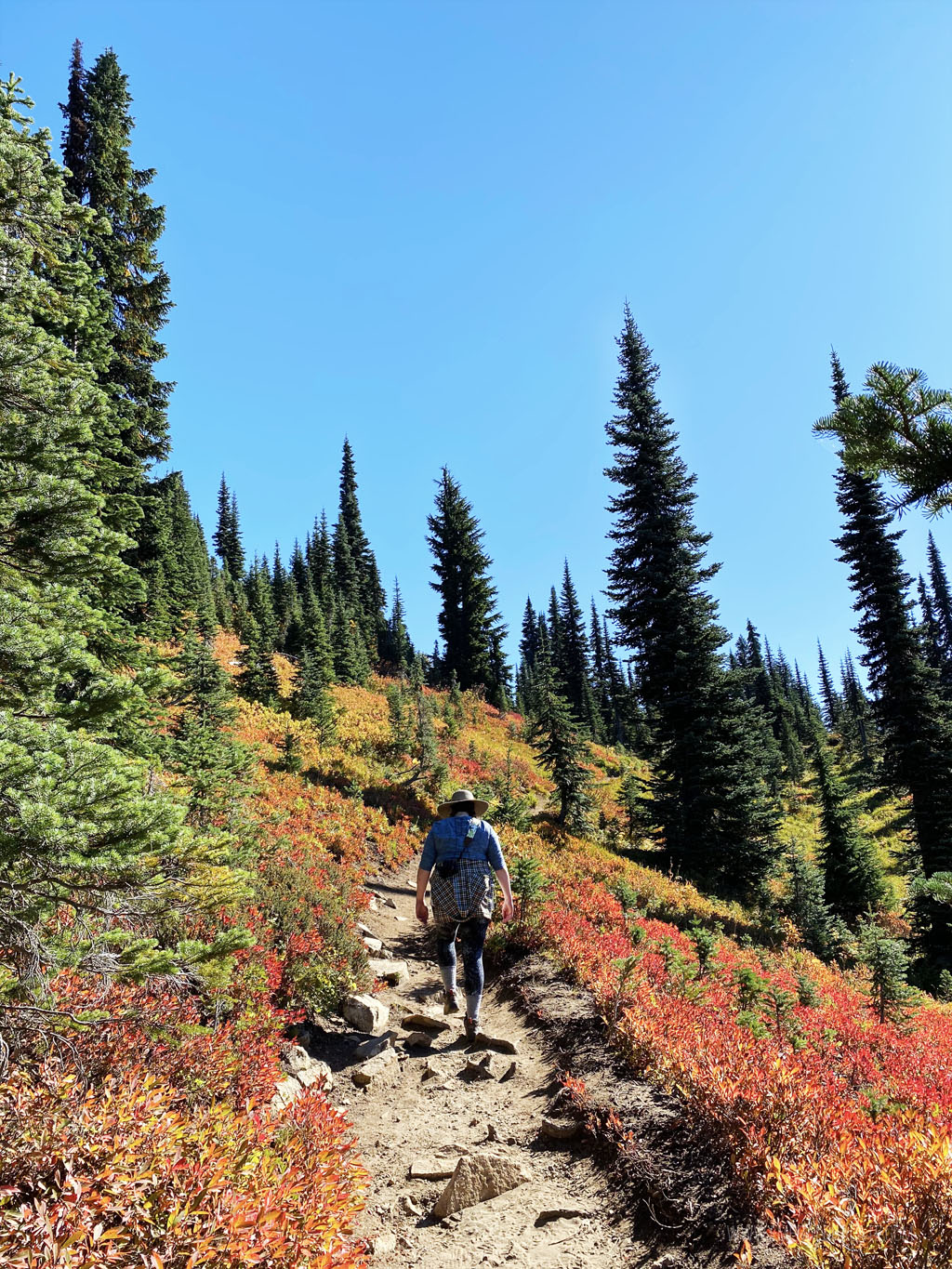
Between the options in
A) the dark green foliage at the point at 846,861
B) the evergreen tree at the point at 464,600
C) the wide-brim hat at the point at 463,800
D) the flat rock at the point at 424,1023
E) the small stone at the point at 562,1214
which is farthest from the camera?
the evergreen tree at the point at 464,600

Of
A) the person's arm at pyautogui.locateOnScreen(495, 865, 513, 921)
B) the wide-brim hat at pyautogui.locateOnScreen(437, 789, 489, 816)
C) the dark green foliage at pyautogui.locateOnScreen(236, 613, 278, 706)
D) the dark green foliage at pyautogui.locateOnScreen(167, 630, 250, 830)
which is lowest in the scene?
the person's arm at pyautogui.locateOnScreen(495, 865, 513, 921)

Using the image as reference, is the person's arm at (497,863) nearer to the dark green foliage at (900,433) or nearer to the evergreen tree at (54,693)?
the evergreen tree at (54,693)

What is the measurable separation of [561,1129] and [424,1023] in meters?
2.64

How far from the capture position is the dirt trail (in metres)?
3.84

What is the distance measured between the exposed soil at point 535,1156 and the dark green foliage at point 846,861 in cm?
1852

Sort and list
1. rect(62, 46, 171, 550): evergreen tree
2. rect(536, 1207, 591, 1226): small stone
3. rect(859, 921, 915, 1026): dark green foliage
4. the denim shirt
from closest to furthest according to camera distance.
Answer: rect(536, 1207, 591, 1226): small stone, the denim shirt, rect(859, 921, 915, 1026): dark green foliage, rect(62, 46, 171, 550): evergreen tree

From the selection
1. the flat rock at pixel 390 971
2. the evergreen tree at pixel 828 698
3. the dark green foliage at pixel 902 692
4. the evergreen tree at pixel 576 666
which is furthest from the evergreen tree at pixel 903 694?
the evergreen tree at pixel 828 698

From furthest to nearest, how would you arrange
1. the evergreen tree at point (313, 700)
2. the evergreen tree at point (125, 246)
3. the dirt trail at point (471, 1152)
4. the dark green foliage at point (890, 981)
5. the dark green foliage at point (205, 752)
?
1. the evergreen tree at point (313, 700)
2. the evergreen tree at point (125, 246)
3. the dark green foliage at point (890, 981)
4. the dark green foliage at point (205, 752)
5. the dirt trail at point (471, 1152)

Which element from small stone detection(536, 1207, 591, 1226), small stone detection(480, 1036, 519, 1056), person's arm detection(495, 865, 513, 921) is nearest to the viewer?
small stone detection(536, 1207, 591, 1226)

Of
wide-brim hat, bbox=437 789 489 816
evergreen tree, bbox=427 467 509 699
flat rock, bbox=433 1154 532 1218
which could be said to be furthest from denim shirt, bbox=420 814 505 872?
evergreen tree, bbox=427 467 509 699

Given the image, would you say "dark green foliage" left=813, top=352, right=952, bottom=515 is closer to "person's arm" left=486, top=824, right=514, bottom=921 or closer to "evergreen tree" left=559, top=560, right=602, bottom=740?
"person's arm" left=486, top=824, right=514, bottom=921

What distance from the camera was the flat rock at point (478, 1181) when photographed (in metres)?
4.29

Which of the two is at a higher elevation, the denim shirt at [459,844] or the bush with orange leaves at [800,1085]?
the denim shirt at [459,844]

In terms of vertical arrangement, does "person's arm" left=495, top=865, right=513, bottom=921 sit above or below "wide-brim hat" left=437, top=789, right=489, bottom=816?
below
